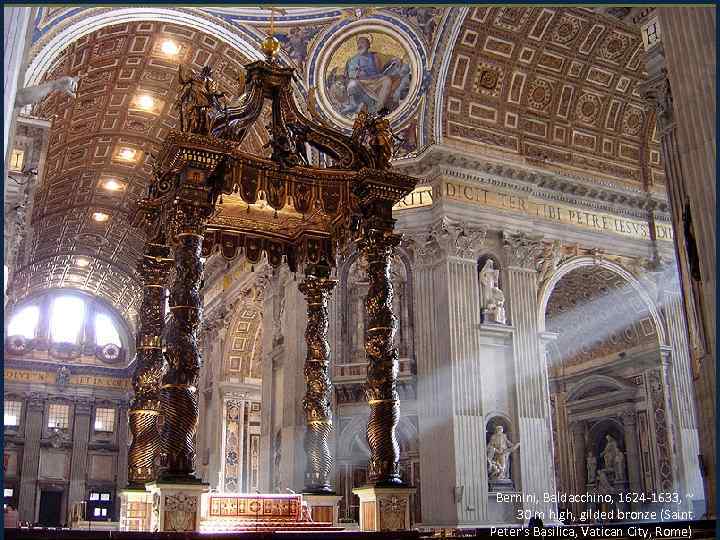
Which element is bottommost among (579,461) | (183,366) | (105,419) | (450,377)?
(579,461)

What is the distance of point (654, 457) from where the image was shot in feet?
52.1

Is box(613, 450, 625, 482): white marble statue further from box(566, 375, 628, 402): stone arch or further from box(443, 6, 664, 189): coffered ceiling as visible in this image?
box(443, 6, 664, 189): coffered ceiling

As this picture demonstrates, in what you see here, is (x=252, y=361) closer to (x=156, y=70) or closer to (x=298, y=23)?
(x=156, y=70)

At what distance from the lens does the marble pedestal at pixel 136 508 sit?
8.81m

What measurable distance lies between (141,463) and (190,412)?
219 centimetres

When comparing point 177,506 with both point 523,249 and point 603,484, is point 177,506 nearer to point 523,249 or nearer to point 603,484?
point 523,249

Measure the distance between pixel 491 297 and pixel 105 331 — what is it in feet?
67.9

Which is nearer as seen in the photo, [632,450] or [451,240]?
[451,240]

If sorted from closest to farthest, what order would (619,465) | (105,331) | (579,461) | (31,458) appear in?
1. (619,465)
2. (579,461)
3. (31,458)
4. (105,331)

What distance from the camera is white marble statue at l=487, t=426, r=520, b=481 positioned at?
1308 cm

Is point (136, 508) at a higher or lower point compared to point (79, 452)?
lower

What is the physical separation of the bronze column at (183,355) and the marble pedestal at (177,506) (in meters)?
0.09

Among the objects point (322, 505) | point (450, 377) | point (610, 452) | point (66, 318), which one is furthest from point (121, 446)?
point (322, 505)

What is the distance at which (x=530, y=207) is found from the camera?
1513 cm
